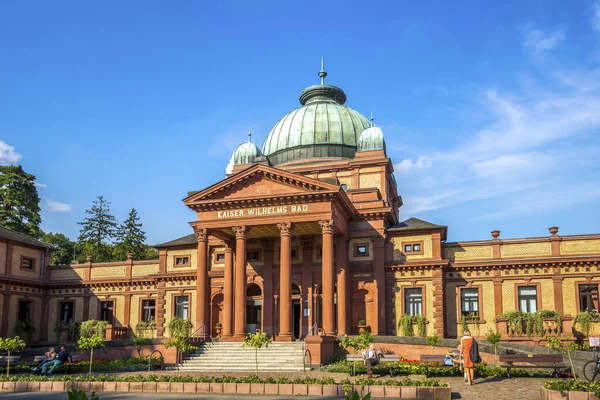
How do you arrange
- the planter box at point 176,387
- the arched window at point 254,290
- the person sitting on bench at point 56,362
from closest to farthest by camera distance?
the planter box at point 176,387
the person sitting on bench at point 56,362
the arched window at point 254,290

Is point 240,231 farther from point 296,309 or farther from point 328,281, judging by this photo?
point 296,309

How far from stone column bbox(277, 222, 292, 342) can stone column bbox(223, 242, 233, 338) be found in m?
3.36

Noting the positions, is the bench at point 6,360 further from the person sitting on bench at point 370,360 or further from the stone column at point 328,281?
the person sitting on bench at point 370,360

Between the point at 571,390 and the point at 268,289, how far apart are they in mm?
27414

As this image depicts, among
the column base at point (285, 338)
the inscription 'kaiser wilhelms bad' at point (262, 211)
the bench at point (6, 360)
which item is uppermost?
the inscription 'kaiser wilhelms bad' at point (262, 211)

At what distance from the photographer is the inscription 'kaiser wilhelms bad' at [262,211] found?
37500 mm

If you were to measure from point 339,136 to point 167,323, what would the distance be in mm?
19710

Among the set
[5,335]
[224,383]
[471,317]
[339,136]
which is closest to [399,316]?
[471,317]

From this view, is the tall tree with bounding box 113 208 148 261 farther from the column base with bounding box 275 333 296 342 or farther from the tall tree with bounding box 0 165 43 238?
the column base with bounding box 275 333 296 342

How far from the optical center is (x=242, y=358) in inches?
1300

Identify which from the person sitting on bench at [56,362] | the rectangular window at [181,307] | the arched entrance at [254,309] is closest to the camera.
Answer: the person sitting on bench at [56,362]

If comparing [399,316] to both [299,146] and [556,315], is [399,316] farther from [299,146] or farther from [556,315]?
[299,146]

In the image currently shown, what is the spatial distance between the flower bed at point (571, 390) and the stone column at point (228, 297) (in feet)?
73.5

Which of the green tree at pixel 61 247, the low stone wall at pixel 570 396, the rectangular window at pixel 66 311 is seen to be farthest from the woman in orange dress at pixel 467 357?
the green tree at pixel 61 247
